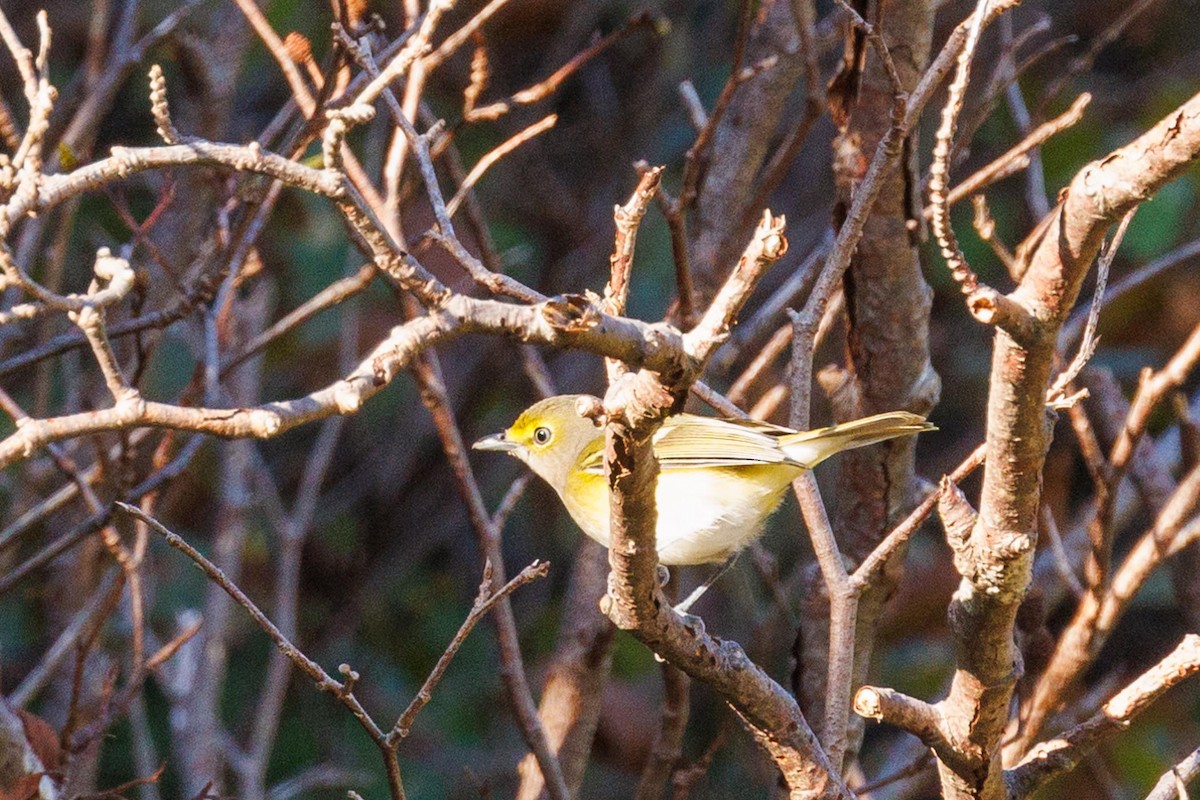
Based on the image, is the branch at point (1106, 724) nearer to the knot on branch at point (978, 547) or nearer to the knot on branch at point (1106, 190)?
the knot on branch at point (978, 547)

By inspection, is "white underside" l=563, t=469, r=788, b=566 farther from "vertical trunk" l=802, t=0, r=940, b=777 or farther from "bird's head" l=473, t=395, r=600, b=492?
"bird's head" l=473, t=395, r=600, b=492

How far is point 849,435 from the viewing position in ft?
9.39

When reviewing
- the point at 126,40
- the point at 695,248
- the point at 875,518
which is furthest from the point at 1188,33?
the point at 126,40

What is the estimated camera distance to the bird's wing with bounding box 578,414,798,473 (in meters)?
3.12

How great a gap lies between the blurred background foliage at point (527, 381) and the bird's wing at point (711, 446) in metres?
1.59

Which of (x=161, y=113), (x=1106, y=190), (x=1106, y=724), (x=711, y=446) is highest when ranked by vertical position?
(x=161, y=113)

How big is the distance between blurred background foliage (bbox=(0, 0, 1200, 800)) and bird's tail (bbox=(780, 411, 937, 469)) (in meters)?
2.06

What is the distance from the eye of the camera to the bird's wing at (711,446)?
10.2ft

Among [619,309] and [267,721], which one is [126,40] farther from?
[619,309]

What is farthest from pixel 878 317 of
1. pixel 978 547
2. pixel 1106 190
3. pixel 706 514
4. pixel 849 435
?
pixel 1106 190

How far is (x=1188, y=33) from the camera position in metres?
6.62

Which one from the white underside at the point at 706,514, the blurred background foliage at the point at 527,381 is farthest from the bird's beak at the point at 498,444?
the blurred background foliage at the point at 527,381

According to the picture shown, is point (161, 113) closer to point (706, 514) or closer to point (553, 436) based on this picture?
point (706, 514)

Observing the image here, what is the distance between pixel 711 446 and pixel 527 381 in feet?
9.76
